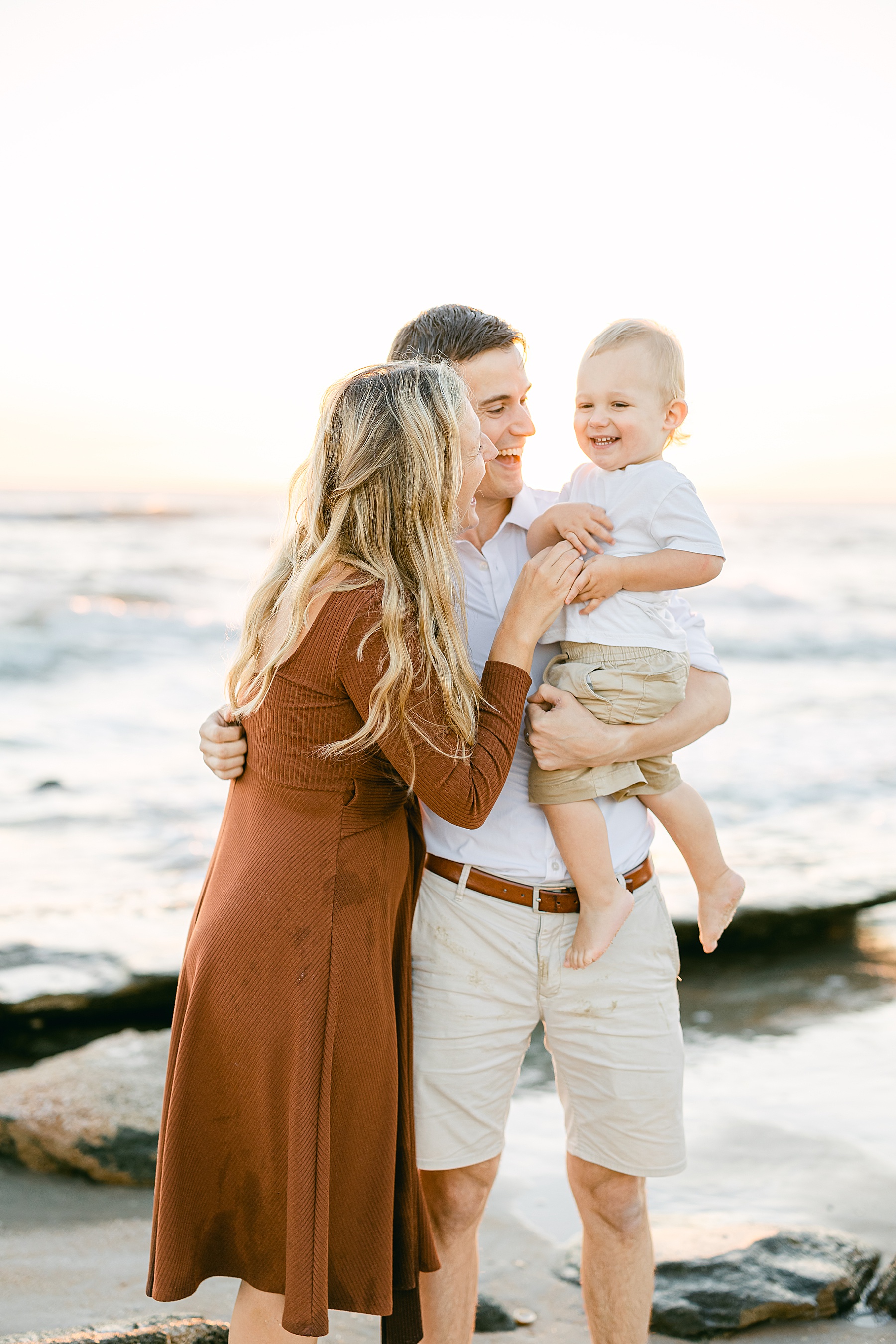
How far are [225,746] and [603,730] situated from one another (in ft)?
2.49

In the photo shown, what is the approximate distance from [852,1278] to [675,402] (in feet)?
7.66

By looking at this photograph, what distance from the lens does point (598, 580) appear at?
7.41 ft

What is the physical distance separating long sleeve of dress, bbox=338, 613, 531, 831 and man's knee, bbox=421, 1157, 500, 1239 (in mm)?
861

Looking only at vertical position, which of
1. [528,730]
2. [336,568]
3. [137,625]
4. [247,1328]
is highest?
[336,568]

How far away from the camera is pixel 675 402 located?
246 centimetres

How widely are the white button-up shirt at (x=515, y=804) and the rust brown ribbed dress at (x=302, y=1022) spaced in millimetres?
266

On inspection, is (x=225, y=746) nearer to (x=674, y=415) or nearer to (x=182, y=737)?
(x=674, y=415)

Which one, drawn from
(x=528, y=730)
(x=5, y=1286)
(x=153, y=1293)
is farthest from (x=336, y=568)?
(x=5, y=1286)

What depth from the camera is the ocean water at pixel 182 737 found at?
5.84m

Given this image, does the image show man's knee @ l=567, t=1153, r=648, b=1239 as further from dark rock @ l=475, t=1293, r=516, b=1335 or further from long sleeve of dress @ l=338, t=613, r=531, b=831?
long sleeve of dress @ l=338, t=613, r=531, b=831

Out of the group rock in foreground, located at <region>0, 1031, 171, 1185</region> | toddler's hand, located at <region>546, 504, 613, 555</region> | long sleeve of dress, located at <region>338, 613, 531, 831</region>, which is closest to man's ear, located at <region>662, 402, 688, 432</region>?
toddler's hand, located at <region>546, 504, 613, 555</region>

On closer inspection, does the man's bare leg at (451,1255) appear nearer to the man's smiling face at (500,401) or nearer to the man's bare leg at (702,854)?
the man's bare leg at (702,854)

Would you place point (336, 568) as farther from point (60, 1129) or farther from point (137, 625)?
point (137, 625)

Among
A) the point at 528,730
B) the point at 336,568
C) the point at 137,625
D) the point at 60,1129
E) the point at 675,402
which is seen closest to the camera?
the point at 336,568
